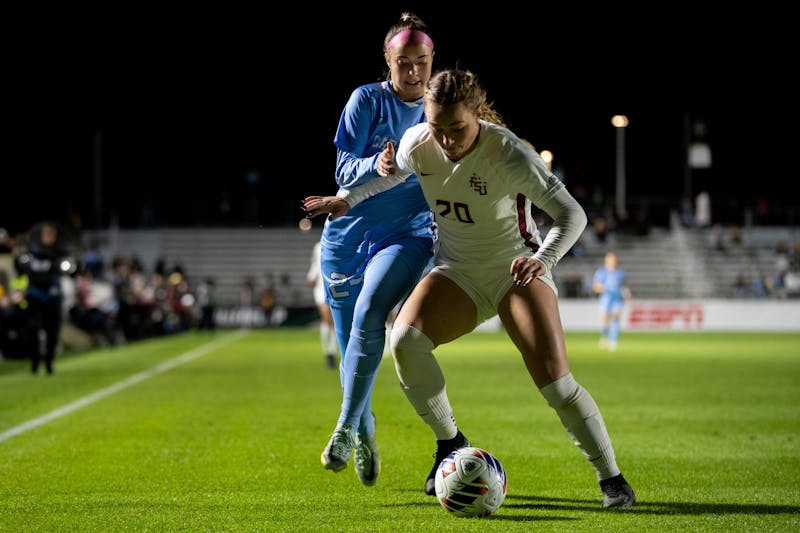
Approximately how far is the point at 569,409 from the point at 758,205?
43945 mm

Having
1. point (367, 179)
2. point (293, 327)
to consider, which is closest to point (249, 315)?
point (293, 327)

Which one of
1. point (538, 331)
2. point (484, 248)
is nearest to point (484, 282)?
point (484, 248)

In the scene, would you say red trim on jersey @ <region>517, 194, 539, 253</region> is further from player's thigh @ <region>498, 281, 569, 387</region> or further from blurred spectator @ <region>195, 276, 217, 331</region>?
blurred spectator @ <region>195, 276, 217, 331</region>

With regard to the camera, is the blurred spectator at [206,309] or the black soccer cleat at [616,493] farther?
the blurred spectator at [206,309]

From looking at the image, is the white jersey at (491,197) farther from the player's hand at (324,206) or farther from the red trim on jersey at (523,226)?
the player's hand at (324,206)

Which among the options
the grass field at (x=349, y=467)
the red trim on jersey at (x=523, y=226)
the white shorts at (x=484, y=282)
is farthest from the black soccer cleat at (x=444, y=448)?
the red trim on jersey at (x=523, y=226)

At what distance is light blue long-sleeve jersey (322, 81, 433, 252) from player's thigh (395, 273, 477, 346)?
575 mm

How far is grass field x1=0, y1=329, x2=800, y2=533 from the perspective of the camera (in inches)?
248

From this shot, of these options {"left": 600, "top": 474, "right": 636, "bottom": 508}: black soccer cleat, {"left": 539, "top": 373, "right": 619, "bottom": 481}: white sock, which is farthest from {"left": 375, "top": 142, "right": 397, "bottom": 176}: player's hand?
{"left": 600, "top": 474, "right": 636, "bottom": 508}: black soccer cleat

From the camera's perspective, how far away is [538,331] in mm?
6324

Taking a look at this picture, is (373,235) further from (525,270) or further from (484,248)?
(525,270)

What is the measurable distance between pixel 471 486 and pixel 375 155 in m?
2.04

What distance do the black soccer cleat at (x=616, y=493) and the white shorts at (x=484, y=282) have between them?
1.11 metres

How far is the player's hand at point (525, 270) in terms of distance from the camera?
6031 millimetres
